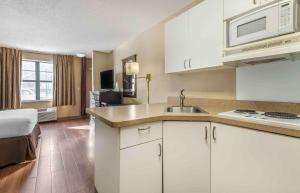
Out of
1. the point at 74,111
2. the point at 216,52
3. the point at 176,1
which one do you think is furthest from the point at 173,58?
the point at 74,111

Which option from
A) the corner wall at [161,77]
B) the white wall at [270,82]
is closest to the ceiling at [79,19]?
the corner wall at [161,77]

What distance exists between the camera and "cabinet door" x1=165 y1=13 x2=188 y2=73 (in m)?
2.02

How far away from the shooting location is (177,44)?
2.13 meters

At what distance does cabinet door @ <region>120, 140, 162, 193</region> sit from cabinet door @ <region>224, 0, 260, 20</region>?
4.23 feet

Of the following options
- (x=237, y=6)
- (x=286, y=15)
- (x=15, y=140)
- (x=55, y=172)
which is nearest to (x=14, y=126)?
(x=15, y=140)

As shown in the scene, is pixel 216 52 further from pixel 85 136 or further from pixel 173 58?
pixel 85 136

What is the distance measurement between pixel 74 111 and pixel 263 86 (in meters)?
6.36

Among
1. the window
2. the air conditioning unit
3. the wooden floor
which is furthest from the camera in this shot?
the window

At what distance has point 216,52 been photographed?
64.9 inches

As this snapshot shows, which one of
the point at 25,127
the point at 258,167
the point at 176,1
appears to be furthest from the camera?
the point at 25,127

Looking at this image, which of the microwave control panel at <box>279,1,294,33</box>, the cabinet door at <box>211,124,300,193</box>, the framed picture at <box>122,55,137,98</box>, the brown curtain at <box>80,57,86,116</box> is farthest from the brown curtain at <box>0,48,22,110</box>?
the microwave control panel at <box>279,1,294,33</box>

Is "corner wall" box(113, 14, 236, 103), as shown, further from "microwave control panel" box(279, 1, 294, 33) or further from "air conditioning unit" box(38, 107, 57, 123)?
"air conditioning unit" box(38, 107, 57, 123)

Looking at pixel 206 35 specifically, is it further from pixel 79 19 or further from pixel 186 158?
pixel 79 19

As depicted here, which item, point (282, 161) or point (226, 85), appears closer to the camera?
point (282, 161)
